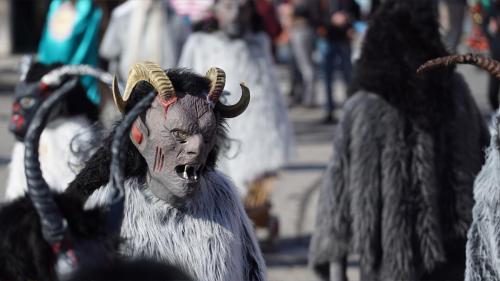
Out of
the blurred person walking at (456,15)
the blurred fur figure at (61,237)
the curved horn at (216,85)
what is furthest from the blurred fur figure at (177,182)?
the blurred person walking at (456,15)

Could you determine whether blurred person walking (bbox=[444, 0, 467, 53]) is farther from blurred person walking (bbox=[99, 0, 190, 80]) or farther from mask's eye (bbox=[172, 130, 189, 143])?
mask's eye (bbox=[172, 130, 189, 143])

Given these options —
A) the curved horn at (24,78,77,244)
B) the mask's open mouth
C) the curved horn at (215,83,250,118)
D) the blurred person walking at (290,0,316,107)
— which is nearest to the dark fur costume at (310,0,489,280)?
the curved horn at (215,83,250,118)

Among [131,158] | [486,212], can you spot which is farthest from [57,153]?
[486,212]

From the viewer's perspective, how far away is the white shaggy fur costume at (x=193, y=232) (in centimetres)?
377

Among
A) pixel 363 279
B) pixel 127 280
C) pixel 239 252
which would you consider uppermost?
pixel 127 280

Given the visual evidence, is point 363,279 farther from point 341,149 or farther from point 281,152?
point 281,152

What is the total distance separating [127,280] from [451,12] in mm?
9416

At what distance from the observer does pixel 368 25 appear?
222 inches

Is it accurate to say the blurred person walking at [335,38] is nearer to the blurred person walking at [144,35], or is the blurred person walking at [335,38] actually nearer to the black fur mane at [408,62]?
the blurred person walking at [144,35]

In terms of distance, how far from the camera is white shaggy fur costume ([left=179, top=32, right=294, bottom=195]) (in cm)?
811

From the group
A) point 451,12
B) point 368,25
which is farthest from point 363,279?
point 451,12

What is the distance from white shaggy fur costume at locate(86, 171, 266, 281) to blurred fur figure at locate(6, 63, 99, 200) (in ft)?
4.36

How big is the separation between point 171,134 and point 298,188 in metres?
7.04

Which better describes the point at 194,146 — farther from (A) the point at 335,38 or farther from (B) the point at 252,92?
(A) the point at 335,38
